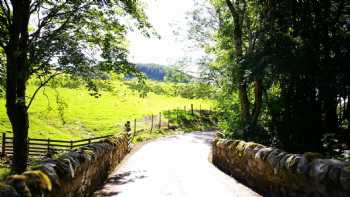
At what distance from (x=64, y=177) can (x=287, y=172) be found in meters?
4.66

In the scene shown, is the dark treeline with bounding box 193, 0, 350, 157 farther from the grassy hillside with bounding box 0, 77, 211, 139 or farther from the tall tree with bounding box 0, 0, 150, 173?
the grassy hillside with bounding box 0, 77, 211, 139

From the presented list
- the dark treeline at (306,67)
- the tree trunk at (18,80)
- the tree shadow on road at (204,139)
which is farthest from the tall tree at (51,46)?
the tree shadow on road at (204,139)

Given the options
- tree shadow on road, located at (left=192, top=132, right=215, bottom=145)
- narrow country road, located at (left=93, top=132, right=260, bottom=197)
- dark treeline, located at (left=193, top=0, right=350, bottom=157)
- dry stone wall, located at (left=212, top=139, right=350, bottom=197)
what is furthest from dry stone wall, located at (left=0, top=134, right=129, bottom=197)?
tree shadow on road, located at (left=192, top=132, right=215, bottom=145)

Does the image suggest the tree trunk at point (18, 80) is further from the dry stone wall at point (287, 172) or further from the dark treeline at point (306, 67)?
the dark treeline at point (306, 67)

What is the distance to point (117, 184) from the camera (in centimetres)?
1305

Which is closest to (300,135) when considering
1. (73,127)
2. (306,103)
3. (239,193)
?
(306,103)

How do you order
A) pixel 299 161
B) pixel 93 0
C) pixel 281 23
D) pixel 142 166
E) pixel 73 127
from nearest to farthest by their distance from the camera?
pixel 299 161, pixel 281 23, pixel 93 0, pixel 142 166, pixel 73 127

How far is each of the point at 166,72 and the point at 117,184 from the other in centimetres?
2359

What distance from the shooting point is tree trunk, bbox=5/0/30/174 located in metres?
14.7

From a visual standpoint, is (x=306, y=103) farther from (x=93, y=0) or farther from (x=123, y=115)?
(x=123, y=115)

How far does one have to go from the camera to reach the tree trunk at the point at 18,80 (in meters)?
14.7

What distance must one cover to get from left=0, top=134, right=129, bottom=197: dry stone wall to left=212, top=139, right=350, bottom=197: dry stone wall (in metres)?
4.51

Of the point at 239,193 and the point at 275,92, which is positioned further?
the point at 275,92

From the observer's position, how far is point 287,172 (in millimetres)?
8758
